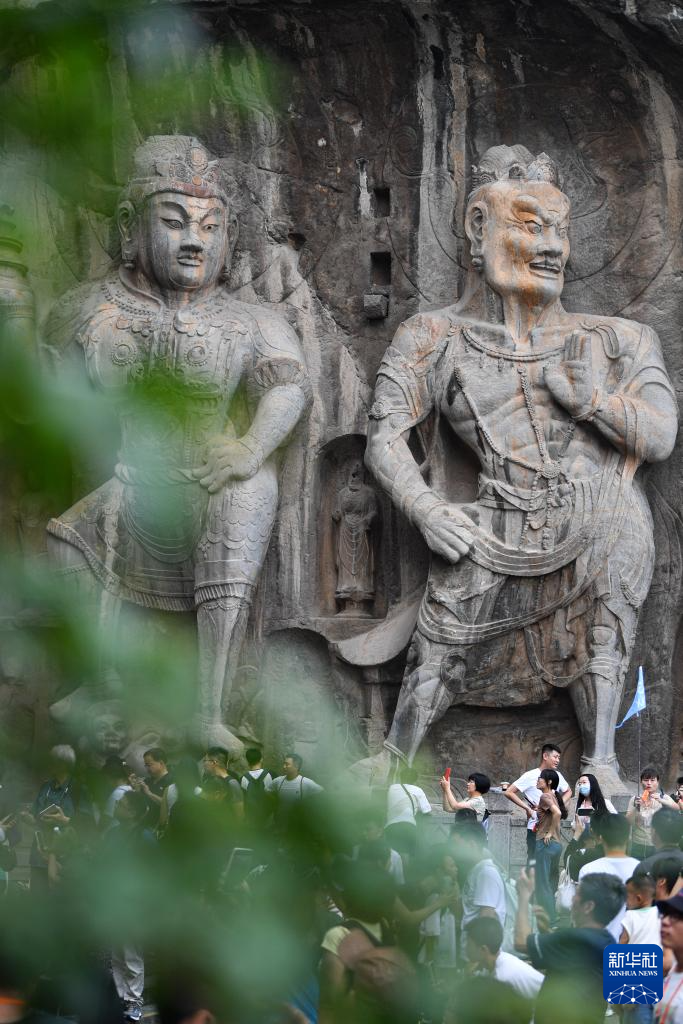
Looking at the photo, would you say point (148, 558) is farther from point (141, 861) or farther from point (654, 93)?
point (141, 861)

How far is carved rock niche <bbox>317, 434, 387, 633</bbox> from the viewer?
11.1m

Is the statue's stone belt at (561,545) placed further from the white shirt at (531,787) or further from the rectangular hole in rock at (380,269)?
the rectangular hole in rock at (380,269)

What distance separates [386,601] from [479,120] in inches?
118

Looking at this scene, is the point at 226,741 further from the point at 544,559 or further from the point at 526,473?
the point at 526,473

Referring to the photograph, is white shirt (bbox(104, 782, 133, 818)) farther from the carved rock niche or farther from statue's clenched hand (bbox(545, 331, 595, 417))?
the carved rock niche

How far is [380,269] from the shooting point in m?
11.5

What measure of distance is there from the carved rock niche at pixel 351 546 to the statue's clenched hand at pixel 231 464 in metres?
0.66

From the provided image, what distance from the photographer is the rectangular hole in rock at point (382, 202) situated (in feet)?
37.8

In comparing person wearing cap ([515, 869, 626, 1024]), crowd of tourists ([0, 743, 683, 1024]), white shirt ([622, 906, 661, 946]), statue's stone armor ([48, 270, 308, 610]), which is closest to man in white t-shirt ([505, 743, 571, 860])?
statue's stone armor ([48, 270, 308, 610])

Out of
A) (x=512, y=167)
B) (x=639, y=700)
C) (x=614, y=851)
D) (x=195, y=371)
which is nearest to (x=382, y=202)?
(x=512, y=167)

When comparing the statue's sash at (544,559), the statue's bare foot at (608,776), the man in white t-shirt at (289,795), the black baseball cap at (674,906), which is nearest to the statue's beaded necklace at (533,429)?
the statue's sash at (544,559)

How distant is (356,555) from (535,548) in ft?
3.86

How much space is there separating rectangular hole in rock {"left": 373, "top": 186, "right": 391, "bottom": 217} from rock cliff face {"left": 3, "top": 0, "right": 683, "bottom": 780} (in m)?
0.01

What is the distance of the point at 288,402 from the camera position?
10992mm
